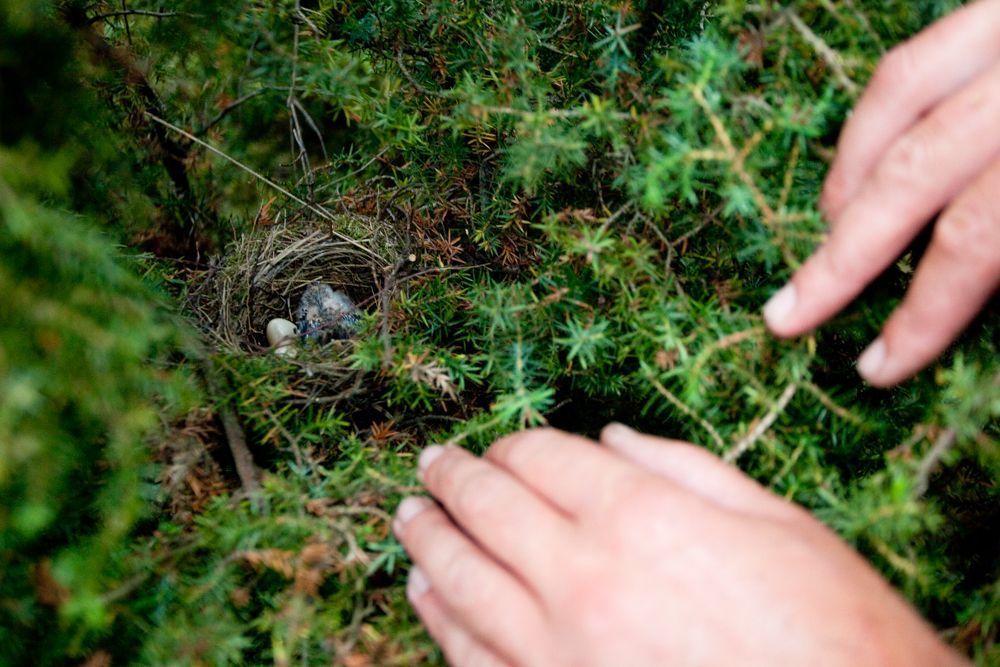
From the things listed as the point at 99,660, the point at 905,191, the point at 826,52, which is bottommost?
the point at 99,660

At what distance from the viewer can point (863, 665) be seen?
0.88 m

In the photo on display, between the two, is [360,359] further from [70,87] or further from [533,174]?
[70,87]

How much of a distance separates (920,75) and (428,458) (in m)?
1.15

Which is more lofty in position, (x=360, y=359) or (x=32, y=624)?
(x=360, y=359)

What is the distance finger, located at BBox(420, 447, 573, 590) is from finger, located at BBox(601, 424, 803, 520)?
0.68 ft

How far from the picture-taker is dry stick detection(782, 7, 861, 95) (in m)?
1.12

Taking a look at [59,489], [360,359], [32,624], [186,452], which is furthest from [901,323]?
[32,624]

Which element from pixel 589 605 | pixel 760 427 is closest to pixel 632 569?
pixel 589 605

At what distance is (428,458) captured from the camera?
1316 mm

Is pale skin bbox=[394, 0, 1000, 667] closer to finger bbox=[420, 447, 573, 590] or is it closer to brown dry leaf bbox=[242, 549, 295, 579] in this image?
finger bbox=[420, 447, 573, 590]

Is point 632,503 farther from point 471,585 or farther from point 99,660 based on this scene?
point 99,660

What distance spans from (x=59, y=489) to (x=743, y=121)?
141 centimetres

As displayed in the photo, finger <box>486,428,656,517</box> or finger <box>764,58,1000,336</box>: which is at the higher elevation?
finger <box>764,58,1000,336</box>

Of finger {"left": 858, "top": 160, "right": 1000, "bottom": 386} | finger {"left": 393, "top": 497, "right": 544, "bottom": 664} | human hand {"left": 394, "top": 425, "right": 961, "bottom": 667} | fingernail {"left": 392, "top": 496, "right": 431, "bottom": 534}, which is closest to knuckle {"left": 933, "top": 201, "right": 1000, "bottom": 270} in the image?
finger {"left": 858, "top": 160, "right": 1000, "bottom": 386}
